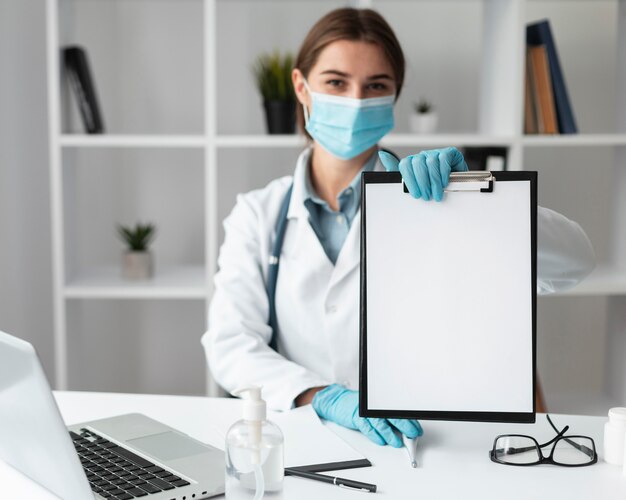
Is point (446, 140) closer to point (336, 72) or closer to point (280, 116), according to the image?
point (280, 116)

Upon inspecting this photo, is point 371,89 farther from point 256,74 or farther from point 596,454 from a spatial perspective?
point 596,454

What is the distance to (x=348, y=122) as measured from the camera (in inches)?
67.3

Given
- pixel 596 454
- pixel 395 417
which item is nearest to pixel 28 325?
pixel 395 417

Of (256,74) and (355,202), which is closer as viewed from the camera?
(355,202)

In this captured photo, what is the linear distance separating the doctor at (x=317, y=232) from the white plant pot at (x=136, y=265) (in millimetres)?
726

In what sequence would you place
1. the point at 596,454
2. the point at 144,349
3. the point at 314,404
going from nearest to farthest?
1. the point at 596,454
2. the point at 314,404
3. the point at 144,349

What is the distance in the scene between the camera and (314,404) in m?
1.27

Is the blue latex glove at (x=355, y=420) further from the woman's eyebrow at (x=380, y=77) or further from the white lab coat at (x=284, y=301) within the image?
the woman's eyebrow at (x=380, y=77)

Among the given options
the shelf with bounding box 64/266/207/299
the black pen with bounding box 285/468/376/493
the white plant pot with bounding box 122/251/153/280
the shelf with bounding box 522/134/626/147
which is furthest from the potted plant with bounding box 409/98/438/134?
the black pen with bounding box 285/468/376/493

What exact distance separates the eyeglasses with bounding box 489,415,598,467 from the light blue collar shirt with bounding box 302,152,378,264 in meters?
0.72

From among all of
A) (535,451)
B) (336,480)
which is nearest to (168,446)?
(336,480)

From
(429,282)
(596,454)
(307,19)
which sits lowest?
Result: (596,454)

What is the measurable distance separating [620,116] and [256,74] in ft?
3.78

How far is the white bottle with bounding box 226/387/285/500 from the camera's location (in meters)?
0.86
